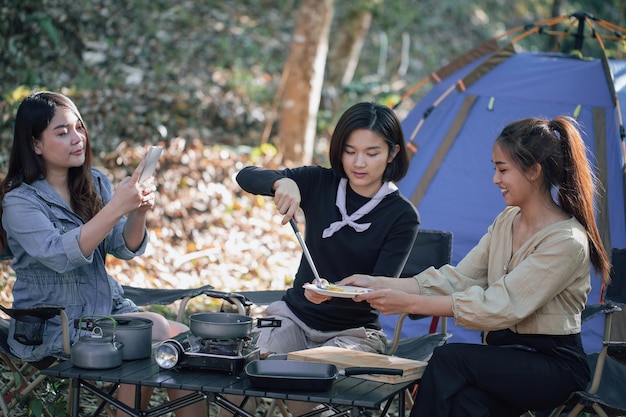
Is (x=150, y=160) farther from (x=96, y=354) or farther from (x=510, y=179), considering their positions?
(x=510, y=179)

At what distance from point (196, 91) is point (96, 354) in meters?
5.94

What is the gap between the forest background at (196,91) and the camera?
5820mm

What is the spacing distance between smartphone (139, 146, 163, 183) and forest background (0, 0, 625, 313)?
6.41ft

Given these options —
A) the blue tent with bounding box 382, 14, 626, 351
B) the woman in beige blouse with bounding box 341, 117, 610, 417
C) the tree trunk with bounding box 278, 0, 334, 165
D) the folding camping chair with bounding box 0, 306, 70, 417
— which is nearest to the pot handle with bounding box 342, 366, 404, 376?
the woman in beige blouse with bounding box 341, 117, 610, 417

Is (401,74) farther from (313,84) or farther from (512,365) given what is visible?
(512,365)

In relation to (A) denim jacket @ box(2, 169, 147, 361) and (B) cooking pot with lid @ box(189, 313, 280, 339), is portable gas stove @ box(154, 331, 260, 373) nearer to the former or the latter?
(B) cooking pot with lid @ box(189, 313, 280, 339)

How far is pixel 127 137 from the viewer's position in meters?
6.84

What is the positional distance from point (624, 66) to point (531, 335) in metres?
2.60

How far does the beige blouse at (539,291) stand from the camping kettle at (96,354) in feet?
3.45

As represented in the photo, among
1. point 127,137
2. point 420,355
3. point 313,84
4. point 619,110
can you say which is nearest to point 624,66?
point 619,110

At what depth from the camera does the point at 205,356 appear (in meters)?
2.41

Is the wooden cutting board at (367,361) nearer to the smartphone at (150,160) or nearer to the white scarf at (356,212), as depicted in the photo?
the white scarf at (356,212)

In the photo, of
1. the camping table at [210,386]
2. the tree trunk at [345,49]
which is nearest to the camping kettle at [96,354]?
the camping table at [210,386]

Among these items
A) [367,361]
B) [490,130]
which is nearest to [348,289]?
[367,361]
